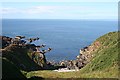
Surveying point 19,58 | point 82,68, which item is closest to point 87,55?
point 19,58

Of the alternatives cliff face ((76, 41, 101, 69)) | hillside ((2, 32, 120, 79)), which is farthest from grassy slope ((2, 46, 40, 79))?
cliff face ((76, 41, 101, 69))

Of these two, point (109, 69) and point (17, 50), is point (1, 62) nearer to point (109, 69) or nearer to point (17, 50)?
point (109, 69)

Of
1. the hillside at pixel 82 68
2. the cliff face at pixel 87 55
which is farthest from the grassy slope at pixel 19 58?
the cliff face at pixel 87 55

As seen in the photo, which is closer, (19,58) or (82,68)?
(82,68)

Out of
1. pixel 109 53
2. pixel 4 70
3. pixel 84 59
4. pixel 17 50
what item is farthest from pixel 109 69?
pixel 84 59

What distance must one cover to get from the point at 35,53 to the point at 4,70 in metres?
41.7

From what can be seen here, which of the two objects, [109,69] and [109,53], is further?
[109,53]

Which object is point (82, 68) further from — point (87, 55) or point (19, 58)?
point (87, 55)

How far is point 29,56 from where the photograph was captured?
8562cm

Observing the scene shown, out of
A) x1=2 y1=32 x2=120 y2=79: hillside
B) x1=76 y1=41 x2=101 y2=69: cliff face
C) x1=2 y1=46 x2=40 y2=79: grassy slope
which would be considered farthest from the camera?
x1=76 y1=41 x2=101 y2=69: cliff face

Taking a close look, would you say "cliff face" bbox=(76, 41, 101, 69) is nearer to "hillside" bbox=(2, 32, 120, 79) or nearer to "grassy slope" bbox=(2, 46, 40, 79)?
"hillside" bbox=(2, 32, 120, 79)

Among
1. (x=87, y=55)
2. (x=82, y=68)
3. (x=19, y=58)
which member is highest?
(x=87, y=55)

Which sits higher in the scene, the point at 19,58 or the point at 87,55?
the point at 87,55

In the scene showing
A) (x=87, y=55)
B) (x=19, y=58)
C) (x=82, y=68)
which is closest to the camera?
(x=82, y=68)
